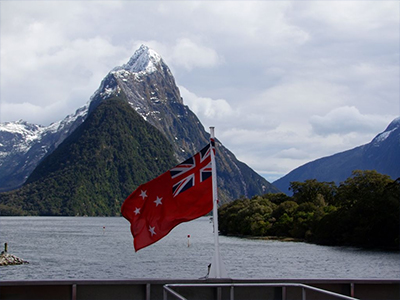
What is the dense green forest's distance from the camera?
98.9 m

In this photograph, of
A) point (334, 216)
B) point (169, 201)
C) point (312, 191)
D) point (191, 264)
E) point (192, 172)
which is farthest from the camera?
point (312, 191)

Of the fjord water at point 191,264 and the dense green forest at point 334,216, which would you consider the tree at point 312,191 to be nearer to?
the dense green forest at point 334,216

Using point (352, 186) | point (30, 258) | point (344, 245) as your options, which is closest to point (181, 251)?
point (30, 258)

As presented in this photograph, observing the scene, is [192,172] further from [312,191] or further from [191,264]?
[312,191]

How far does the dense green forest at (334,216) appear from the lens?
324 feet

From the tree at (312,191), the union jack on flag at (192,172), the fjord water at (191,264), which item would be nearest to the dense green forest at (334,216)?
the tree at (312,191)

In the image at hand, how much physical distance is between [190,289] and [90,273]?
4705cm

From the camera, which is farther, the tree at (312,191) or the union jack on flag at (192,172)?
the tree at (312,191)

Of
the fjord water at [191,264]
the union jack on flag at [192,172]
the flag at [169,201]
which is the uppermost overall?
the union jack on flag at [192,172]

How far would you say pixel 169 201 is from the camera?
15875mm

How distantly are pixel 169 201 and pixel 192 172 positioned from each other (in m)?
1.03

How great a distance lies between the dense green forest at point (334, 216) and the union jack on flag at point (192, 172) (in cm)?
8290

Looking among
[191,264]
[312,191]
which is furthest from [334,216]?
[191,264]

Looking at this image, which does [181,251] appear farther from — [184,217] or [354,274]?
[184,217]
